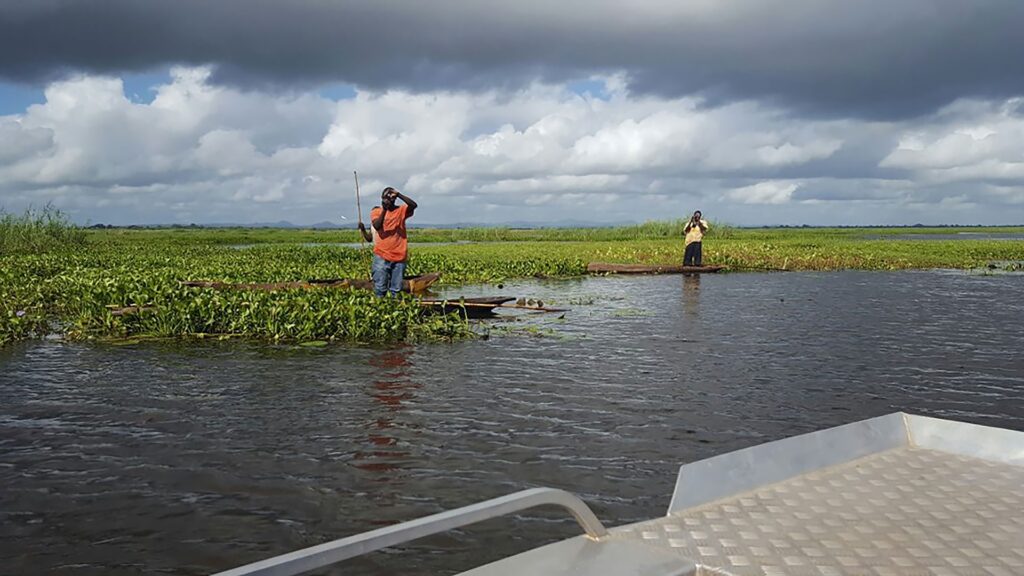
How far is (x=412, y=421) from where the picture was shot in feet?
25.6

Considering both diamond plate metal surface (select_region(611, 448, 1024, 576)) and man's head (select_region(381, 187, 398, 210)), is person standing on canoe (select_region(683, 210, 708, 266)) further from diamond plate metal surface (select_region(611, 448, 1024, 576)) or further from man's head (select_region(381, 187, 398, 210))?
diamond plate metal surface (select_region(611, 448, 1024, 576))

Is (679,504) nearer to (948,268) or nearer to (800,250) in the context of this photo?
(948,268)

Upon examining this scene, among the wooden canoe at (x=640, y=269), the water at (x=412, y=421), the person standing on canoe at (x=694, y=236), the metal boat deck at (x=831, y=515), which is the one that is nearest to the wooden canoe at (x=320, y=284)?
the water at (x=412, y=421)

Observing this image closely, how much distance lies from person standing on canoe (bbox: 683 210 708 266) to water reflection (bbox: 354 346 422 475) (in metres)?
14.4

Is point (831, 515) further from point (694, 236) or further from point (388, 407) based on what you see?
point (694, 236)

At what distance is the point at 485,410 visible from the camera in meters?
8.23

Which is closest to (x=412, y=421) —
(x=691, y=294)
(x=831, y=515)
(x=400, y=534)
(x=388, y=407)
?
(x=388, y=407)

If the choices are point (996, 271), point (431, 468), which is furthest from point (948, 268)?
point (431, 468)

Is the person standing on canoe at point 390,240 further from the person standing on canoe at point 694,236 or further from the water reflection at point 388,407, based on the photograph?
the person standing on canoe at point 694,236

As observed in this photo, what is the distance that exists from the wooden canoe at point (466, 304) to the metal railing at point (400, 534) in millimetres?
10915

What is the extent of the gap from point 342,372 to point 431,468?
410 cm

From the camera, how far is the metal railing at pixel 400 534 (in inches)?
73.6

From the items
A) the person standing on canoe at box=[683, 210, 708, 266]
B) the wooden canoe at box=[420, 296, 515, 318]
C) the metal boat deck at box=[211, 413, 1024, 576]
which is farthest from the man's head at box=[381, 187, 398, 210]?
the person standing on canoe at box=[683, 210, 708, 266]

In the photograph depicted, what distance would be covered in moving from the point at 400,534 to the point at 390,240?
11.5m
